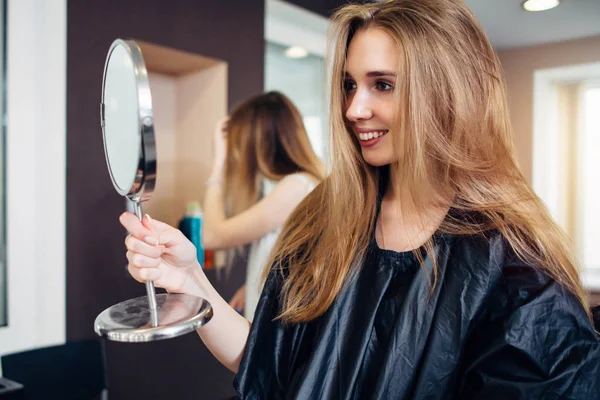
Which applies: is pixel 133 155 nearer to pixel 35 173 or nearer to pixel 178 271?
pixel 178 271

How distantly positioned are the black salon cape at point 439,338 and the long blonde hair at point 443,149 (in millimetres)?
29

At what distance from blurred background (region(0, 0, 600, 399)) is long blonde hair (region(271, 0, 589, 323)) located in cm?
25

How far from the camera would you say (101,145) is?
132 centimetres

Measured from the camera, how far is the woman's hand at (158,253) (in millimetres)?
563

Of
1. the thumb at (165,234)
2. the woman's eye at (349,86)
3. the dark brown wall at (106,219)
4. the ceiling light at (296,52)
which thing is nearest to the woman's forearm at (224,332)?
the thumb at (165,234)

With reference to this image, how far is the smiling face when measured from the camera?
2.57 ft

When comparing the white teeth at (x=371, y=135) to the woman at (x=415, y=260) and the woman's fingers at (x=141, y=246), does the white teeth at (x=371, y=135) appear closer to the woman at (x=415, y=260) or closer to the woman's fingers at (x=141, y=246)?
the woman at (x=415, y=260)

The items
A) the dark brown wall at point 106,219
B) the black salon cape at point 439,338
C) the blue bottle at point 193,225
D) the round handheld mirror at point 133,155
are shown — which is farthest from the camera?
the blue bottle at point 193,225

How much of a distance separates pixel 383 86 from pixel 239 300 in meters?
1.16

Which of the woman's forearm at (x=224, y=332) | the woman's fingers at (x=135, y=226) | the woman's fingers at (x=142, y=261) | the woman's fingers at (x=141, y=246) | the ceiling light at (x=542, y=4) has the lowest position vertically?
the woman's forearm at (x=224, y=332)

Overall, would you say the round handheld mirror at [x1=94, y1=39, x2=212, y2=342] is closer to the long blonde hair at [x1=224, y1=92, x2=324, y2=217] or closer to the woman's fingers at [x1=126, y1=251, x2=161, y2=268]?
the woman's fingers at [x1=126, y1=251, x2=161, y2=268]

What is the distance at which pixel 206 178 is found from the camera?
1.77 meters

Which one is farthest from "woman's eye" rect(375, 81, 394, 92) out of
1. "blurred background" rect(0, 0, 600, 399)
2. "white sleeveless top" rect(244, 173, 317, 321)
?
"white sleeveless top" rect(244, 173, 317, 321)

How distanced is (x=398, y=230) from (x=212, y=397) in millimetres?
921
